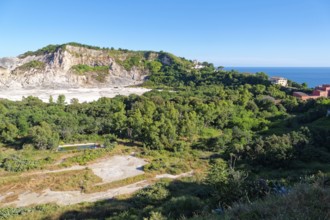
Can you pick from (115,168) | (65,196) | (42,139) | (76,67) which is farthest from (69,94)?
(65,196)

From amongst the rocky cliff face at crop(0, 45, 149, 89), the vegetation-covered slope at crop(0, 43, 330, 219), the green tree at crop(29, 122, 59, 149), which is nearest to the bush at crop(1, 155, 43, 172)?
the vegetation-covered slope at crop(0, 43, 330, 219)

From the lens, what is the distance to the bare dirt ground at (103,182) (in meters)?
19.1

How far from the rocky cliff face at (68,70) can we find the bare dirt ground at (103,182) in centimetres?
6897

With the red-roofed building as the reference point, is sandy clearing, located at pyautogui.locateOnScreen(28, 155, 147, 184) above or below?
below

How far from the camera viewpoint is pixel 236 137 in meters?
31.5

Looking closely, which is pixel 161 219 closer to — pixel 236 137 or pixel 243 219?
pixel 243 219

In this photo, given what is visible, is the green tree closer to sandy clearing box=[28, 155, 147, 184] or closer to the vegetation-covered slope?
the vegetation-covered slope

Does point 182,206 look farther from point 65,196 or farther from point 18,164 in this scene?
point 18,164

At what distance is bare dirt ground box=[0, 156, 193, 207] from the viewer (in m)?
19.1

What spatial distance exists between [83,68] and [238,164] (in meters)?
84.7

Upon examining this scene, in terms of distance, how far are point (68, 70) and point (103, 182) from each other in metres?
82.2

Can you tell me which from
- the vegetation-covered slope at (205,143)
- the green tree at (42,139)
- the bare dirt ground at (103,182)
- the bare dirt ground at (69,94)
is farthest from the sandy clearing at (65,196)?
the bare dirt ground at (69,94)

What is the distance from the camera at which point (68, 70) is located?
317 ft

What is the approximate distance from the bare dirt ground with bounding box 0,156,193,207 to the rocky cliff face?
6897 cm
